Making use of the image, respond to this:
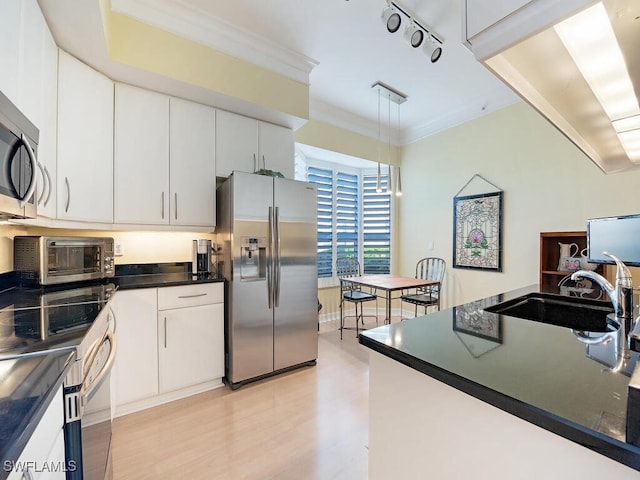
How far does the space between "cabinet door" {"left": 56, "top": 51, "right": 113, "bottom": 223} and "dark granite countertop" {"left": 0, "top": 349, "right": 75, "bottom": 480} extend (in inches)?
55.0

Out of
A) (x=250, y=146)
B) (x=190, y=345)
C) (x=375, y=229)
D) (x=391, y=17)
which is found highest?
(x=391, y=17)

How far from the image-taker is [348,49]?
2.56 m

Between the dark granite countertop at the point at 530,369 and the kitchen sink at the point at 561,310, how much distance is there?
18.5 inches

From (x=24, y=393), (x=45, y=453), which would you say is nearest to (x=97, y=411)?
(x=45, y=453)

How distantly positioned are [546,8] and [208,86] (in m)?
2.34

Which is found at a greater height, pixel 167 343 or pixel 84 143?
pixel 84 143

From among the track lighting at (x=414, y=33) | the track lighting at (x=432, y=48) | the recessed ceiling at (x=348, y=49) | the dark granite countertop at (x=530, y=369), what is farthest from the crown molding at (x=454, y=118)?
the dark granite countertop at (x=530, y=369)

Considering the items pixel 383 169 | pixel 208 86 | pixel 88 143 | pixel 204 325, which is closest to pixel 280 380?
pixel 204 325

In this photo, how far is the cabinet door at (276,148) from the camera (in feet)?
9.31

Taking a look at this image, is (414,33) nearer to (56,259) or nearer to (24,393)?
(24,393)

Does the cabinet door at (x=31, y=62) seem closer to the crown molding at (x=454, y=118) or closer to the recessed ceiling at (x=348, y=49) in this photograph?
the recessed ceiling at (x=348, y=49)

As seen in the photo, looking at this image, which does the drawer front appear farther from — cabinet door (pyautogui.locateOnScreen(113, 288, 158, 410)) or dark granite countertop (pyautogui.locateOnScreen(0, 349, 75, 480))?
dark granite countertop (pyautogui.locateOnScreen(0, 349, 75, 480))

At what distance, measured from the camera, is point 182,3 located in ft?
6.78

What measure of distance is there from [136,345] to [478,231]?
3.65 metres
